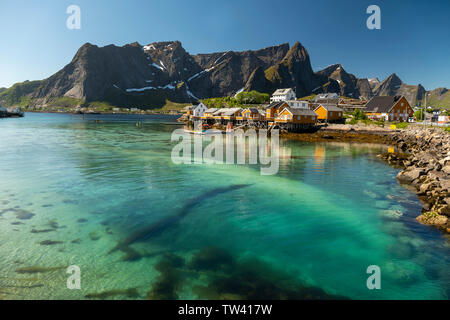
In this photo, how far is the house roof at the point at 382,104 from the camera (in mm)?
76625

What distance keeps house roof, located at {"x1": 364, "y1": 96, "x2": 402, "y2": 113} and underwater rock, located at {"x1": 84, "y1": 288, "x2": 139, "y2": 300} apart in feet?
291

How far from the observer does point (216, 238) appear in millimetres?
12359

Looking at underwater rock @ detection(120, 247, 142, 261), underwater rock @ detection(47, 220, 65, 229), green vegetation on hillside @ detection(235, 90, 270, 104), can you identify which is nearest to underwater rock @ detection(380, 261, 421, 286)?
underwater rock @ detection(120, 247, 142, 261)

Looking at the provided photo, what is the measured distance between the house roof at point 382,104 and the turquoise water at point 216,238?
67.2 metres

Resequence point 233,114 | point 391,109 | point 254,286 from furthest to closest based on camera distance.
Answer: point 233,114 → point 391,109 → point 254,286

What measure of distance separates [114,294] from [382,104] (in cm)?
9368

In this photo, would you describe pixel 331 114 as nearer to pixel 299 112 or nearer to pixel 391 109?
pixel 299 112

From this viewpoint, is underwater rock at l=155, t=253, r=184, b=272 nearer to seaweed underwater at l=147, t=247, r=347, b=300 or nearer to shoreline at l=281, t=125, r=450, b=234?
seaweed underwater at l=147, t=247, r=347, b=300

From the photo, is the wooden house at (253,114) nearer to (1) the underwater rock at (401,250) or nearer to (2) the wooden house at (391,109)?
(2) the wooden house at (391,109)

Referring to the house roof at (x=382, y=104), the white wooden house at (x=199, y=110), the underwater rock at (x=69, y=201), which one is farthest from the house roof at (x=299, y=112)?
the underwater rock at (x=69, y=201)

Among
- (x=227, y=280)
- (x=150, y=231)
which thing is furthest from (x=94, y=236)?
(x=227, y=280)

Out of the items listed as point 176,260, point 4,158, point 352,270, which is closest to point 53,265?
point 176,260

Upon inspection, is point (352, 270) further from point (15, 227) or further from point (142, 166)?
point (142, 166)

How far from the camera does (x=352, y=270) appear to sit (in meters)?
10.1
